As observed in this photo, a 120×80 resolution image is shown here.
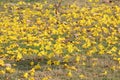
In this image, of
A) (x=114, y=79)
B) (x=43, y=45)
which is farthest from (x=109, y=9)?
(x=114, y=79)

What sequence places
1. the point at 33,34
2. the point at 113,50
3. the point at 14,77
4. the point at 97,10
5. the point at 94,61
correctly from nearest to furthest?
the point at 14,77, the point at 94,61, the point at 113,50, the point at 33,34, the point at 97,10

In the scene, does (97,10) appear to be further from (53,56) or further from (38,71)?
(38,71)

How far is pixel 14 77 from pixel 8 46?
2096mm

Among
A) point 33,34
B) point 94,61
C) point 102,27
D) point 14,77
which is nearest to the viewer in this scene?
point 14,77

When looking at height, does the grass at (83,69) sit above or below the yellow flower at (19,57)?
below

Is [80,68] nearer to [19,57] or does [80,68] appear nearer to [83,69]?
[83,69]

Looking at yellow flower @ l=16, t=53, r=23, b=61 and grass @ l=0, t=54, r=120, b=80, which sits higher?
yellow flower @ l=16, t=53, r=23, b=61

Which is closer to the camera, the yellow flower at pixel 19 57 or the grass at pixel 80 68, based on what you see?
the grass at pixel 80 68

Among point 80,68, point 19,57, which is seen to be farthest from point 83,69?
point 19,57

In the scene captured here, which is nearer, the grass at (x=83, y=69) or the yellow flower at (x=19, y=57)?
the grass at (x=83, y=69)

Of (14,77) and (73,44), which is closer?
(14,77)

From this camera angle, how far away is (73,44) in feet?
35.6

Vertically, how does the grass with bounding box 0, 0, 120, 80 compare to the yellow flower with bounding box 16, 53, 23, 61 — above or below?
below

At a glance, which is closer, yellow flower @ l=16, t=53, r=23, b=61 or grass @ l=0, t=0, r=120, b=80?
grass @ l=0, t=0, r=120, b=80
